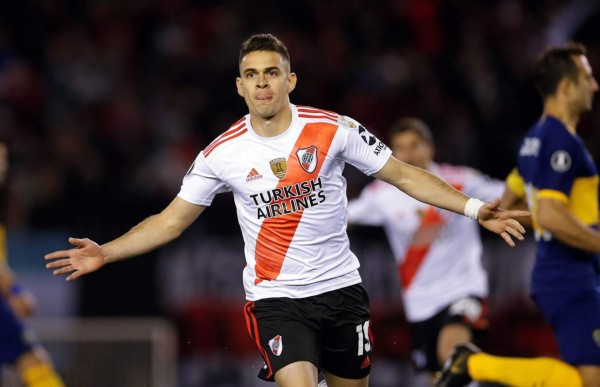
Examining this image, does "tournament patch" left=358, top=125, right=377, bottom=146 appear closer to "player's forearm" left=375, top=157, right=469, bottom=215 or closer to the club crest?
"player's forearm" left=375, top=157, right=469, bottom=215

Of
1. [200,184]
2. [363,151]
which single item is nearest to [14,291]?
[200,184]

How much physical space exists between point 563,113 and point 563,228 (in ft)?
2.80

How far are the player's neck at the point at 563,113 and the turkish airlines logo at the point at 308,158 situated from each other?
1937 millimetres

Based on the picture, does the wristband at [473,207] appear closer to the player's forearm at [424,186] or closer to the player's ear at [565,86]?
the player's forearm at [424,186]

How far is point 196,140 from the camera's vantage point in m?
13.9

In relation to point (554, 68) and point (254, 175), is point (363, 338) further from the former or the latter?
point (554, 68)

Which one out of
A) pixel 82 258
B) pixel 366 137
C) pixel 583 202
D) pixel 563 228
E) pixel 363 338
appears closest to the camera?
pixel 82 258

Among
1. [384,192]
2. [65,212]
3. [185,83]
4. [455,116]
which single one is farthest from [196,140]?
[384,192]

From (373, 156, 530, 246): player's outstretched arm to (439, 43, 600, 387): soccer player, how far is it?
3.34ft

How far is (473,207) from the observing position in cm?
608

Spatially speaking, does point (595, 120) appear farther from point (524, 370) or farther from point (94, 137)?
point (524, 370)

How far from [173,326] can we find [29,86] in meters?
4.54

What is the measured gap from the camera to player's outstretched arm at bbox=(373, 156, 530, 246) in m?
5.91

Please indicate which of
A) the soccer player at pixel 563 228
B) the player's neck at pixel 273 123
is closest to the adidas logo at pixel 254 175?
the player's neck at pixel 273 123
